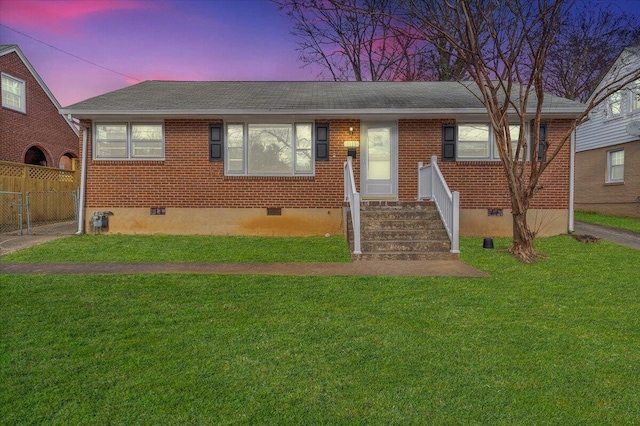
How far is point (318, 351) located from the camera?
3410 millimetres

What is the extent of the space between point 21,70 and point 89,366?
758 inches

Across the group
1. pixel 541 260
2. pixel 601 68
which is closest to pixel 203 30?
pixel 541 260

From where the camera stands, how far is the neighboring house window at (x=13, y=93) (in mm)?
16141

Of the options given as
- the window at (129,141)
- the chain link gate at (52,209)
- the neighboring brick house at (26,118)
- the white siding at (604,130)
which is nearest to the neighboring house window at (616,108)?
the white siding at (604,130)

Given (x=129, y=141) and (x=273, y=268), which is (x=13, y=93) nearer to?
(x=129, y=141)

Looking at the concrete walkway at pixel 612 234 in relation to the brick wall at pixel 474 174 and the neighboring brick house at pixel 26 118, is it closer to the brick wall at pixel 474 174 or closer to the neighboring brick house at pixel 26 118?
the brick wall at pixel 474 174

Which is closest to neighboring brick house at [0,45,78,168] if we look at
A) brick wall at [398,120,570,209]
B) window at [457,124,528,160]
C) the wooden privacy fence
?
the wooden privacy fence

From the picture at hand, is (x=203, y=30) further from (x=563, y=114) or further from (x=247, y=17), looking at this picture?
(x=563, y=114)

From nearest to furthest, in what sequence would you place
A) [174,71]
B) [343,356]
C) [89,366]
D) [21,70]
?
[89,366] < [343,356] < [21,70] < [174,71]

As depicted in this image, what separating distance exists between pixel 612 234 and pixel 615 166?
7.45m

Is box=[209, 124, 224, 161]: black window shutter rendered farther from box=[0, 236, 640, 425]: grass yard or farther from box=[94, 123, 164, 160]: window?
box=[0, 236, 640, 425]: grass yard

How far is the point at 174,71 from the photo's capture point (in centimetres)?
2078

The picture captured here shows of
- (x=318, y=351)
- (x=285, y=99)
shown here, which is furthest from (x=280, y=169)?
(x=318, y=351)

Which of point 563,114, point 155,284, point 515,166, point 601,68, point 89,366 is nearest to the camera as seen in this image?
point 89,366
